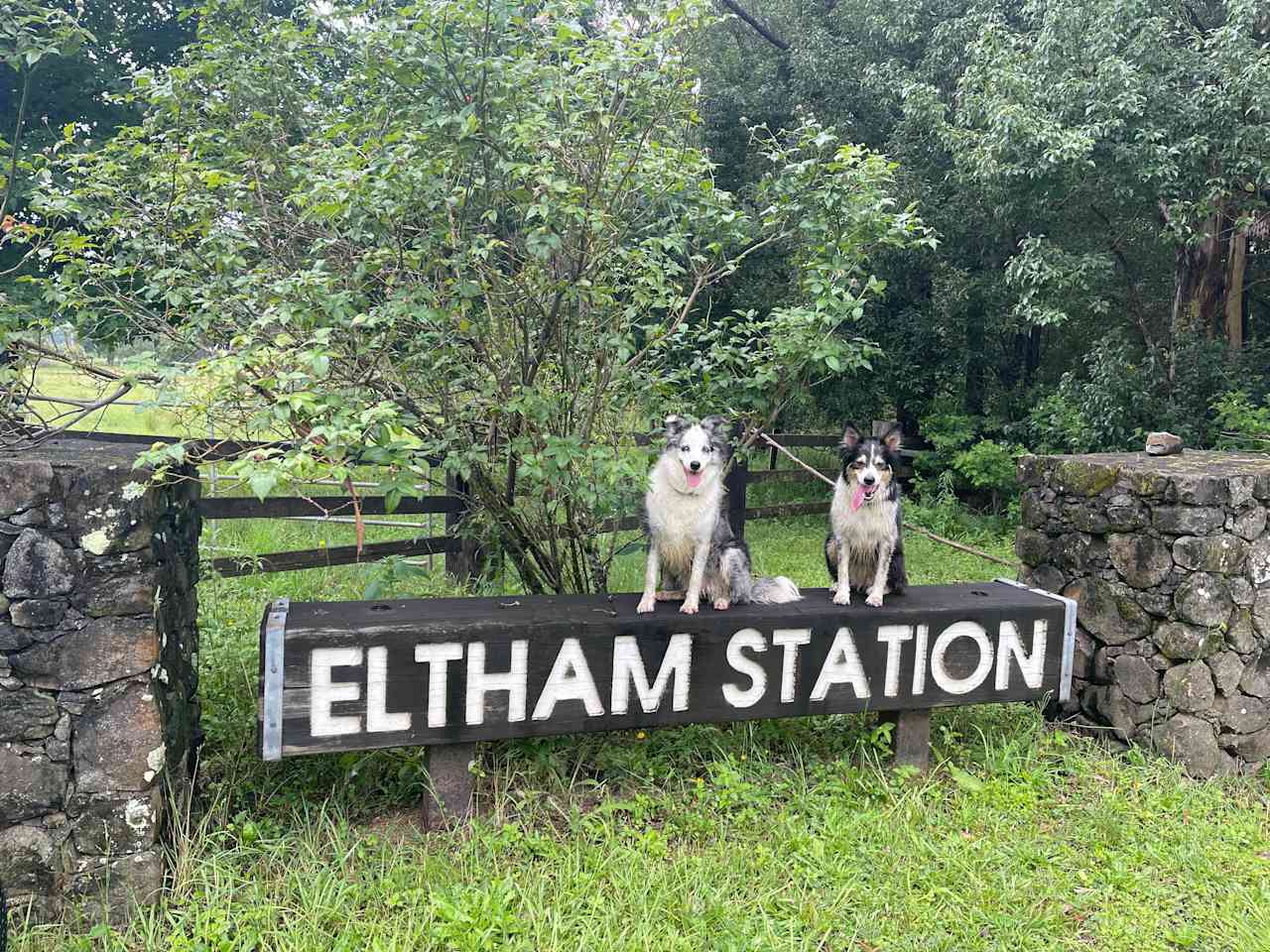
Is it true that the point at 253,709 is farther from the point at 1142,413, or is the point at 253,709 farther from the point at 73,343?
the point at 1142,413

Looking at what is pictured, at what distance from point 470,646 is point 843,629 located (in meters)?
1.73

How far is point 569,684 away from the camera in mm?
3514

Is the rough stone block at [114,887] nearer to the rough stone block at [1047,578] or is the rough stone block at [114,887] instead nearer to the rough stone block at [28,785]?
the rough stone block at [28,785]

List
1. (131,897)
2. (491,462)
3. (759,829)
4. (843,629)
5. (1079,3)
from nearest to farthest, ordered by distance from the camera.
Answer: (131,897)
(759,829)
(843,629)
(491,462)
(1079,3)

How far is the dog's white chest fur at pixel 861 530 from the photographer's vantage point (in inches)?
159

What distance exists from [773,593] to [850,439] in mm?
857

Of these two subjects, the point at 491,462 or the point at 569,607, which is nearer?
the point at 569,607

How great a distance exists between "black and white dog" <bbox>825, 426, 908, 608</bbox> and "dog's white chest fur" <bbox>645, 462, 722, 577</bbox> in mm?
716

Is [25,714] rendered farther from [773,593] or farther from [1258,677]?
[1258,677]

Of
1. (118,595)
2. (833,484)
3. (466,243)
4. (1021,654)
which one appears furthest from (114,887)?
(1021,654)

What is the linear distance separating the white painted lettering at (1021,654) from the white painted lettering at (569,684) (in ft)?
6.74

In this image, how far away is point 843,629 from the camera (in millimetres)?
3842

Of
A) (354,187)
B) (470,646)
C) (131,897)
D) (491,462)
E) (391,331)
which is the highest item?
(354,187)

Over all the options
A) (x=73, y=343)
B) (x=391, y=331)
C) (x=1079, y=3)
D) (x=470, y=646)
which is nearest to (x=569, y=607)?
(x=470, y=646)
